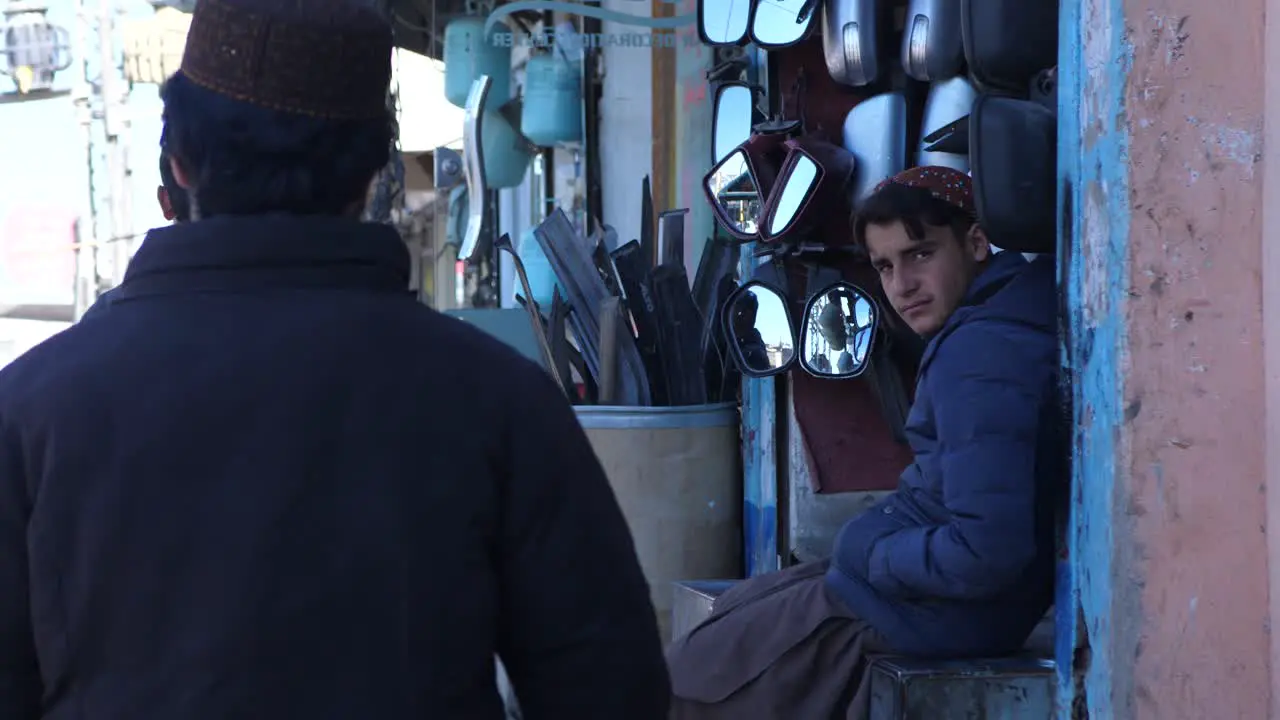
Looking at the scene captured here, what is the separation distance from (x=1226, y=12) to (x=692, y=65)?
425cm

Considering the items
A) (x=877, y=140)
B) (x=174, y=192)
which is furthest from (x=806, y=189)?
(x=174, y=192)

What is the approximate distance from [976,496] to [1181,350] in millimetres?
350

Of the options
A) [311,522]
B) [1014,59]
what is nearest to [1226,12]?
[1014,59]

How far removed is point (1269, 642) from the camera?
2.22 meters

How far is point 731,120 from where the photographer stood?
156 inches

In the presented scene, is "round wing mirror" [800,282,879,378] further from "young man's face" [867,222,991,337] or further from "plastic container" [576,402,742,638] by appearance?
"young man's face" [867,222,991,337]

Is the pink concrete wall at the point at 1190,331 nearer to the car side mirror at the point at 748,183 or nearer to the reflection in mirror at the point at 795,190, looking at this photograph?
the reflection in mirror at the point at 795,190

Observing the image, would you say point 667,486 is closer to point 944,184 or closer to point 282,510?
point 944,184

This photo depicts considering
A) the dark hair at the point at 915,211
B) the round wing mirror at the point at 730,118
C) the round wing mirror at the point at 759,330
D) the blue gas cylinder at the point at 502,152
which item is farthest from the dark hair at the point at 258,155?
the blue gas cylinder at the point at 502,152

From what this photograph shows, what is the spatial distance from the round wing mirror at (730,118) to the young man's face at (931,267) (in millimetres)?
1143

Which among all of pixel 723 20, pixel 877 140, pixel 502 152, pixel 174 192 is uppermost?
pixel 502 152

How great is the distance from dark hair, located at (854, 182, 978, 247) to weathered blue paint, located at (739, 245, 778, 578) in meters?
1.03

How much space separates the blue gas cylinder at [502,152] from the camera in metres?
9.20

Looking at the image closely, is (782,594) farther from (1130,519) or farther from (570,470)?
(570,470)
